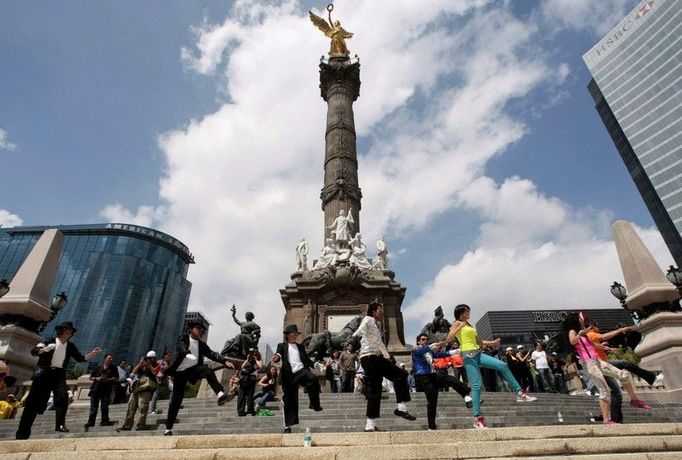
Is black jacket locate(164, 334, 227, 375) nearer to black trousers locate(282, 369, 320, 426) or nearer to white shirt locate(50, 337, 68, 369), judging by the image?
black trousers locate(282, 369, 320, 426)

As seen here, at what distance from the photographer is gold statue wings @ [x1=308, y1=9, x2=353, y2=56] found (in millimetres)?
27797

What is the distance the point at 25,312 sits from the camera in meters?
10.2

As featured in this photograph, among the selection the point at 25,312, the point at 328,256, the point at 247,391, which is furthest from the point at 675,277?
the point at 25,312

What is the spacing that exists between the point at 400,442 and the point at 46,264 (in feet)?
37.6

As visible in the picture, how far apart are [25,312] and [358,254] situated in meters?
12.5

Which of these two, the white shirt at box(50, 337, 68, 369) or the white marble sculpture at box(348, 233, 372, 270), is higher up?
the white marble sculpture at box(348, 233, 372, 270)

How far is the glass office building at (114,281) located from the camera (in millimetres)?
72438

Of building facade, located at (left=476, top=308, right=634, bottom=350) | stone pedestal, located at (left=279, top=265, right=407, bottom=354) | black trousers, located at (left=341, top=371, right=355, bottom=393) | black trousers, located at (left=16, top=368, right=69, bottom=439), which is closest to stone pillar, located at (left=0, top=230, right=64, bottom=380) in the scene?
black trousers, located at (left=16, top=368, right=69, bottom=439)

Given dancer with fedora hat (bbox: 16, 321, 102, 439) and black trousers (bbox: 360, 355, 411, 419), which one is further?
dancer with fedora hat (bbox: 16, 321, 102, 439)

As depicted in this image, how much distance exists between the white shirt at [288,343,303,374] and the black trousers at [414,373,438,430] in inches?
58.9

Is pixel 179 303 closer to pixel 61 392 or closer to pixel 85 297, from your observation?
pixel 85 297

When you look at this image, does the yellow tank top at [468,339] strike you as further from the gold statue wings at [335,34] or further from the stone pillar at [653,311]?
the gold statue wings at [335,34]

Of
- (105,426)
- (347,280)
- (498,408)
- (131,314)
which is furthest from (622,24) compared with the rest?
(131,314)

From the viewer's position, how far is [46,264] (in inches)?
442
